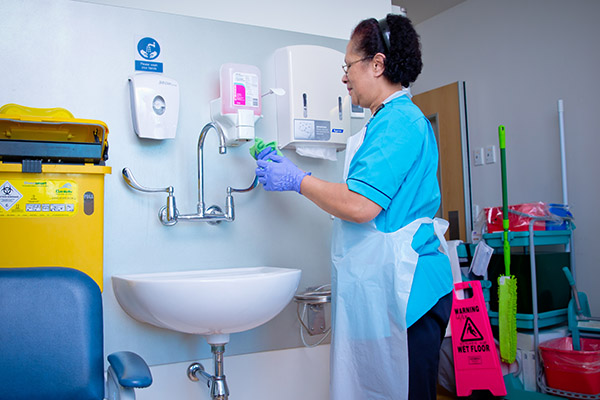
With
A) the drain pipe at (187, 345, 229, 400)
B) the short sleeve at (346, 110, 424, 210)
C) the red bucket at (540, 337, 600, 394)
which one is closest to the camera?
the short sleeve at (346, 110, 424, 210)

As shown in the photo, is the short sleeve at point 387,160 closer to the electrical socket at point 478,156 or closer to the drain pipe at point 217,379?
the drain pipe at point 217,379

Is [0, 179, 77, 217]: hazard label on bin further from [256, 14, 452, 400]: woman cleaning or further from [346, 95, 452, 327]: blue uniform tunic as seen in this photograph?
[346, 95, 452, 327]: blue uniform tunic

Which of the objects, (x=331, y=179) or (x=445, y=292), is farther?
(x=331, y=179)

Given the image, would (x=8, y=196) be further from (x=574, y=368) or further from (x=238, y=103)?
(x=574, y=368)

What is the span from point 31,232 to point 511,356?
2019 millimetres

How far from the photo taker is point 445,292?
1.34 metres

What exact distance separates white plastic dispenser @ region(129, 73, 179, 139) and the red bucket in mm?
1825

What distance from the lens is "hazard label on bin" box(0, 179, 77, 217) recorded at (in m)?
1.45

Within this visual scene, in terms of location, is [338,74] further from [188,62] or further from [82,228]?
[82,228]

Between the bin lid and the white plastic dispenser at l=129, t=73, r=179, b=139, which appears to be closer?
the bin lid

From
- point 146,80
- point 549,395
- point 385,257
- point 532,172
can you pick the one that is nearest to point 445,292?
point 385,257

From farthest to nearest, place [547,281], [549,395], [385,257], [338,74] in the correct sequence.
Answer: [547,281] < [549,395] < [338,74] < [385,257]

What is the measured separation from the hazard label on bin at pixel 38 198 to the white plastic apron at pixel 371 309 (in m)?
0.77

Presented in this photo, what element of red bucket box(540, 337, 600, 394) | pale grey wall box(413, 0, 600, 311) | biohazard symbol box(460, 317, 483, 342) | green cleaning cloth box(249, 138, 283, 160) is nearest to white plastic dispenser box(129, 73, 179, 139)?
green cleaning cloth box(249, 138, 283, 160)
